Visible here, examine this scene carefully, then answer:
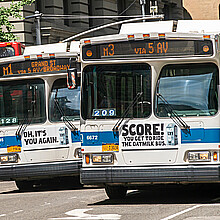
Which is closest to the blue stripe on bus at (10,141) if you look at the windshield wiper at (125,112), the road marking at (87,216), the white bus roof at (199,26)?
the windshield wiper at (125,112)

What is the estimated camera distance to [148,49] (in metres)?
11.6

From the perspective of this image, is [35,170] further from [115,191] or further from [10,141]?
[115,191]

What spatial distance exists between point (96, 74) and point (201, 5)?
52024 millimetres

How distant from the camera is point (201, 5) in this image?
6234 centimetres

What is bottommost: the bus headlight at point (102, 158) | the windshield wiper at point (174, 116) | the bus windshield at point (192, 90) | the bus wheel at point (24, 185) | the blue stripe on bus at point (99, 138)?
the bus wheel at point (24, 185)

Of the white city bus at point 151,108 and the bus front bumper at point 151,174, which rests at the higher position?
the white city bus at point 151,108

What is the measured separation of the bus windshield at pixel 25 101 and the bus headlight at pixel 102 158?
3.58 m

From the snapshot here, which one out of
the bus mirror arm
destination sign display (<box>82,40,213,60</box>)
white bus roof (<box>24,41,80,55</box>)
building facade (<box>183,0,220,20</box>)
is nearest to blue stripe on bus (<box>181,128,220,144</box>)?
destination sign display (<box>82,40,213,60</box>)

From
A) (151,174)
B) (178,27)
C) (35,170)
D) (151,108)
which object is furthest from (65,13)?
(151,174)

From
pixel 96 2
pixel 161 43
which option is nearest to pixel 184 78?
pixel 161 43

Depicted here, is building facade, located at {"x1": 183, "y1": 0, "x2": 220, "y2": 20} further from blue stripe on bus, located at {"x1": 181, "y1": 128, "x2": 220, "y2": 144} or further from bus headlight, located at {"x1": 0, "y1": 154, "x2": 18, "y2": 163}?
blue stripe on bus, located at {"x1": 181, "y1": 128, "x2": 220, "y2": 144}

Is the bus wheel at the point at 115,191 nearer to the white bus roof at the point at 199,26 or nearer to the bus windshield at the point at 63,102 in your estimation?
the bus windshield at the point at 63,102

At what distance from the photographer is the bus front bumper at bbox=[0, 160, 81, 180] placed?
14961mm

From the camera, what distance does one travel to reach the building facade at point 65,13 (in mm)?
33125
